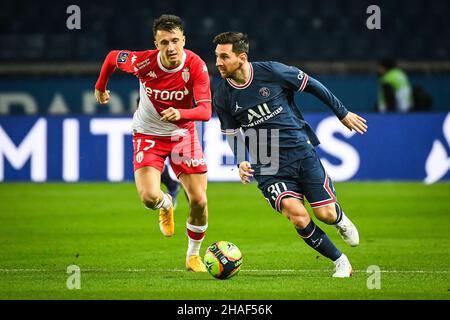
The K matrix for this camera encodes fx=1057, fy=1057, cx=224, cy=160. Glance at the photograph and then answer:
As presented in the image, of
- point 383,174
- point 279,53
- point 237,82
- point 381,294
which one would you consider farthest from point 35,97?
point 381,294

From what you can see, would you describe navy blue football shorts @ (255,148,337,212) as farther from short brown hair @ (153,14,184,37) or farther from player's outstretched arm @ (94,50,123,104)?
player's outstretched arm @ (94,50,123,104)

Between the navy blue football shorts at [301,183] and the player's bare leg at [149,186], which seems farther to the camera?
the player's bare leg at [149,186]

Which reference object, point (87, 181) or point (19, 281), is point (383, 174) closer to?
point (87, 181)

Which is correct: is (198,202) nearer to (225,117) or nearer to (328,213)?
(225,117)

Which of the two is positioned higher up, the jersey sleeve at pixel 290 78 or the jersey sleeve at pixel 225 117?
the jersey sleeve at pixel 290 78

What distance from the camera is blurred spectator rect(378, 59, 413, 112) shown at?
17734mm

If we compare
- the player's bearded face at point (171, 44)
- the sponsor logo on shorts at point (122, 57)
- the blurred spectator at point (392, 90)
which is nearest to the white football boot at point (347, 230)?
the player's bearded face at point (171, 44)

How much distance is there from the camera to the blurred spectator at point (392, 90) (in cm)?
1773

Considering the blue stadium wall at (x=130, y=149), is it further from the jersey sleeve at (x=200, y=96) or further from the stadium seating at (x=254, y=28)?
the jersey sleeve at (x=200, y=96)

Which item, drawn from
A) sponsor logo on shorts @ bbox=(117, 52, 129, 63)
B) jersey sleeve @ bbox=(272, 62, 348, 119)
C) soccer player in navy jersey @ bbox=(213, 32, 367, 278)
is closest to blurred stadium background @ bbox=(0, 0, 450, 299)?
soccer player in navy jersey @ bbox=(213, 32, 367, 278)

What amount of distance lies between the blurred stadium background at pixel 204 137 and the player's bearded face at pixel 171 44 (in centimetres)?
177

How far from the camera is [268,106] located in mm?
8375

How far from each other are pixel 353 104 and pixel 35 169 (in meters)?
6.31

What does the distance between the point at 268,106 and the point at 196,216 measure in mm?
1238
